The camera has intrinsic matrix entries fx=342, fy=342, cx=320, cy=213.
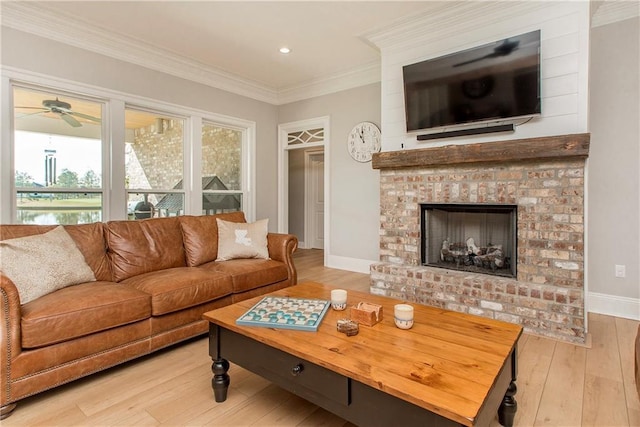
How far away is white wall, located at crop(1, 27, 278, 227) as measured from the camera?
10.1ft

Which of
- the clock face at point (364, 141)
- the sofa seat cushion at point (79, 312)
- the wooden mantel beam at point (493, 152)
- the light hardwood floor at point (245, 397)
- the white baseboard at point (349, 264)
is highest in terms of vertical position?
the clock face at point (364, 141)

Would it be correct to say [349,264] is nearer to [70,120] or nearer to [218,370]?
[218,370]

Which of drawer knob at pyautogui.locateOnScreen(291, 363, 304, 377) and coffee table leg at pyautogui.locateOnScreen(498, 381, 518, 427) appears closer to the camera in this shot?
drawer knob at pyautogui.locateOnScreen(291, 363, 304, 377)


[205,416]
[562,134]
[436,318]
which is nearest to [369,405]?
[436,318]

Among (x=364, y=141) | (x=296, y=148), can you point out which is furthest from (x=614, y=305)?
(x=296, y=148)

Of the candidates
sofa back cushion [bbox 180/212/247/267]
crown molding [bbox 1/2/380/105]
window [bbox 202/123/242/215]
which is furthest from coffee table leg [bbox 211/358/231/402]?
crown molding [bbox 1/2/380/105]

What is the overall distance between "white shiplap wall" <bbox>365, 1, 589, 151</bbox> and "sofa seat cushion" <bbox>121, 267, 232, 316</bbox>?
224 cm

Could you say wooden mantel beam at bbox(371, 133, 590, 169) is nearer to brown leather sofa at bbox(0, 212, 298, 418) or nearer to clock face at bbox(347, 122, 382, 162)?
clock face at bbox(347, 122, 382, 162)

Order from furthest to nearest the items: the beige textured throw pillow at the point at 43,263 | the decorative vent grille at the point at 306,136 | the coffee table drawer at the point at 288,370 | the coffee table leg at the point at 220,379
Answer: the decorative vent grille at the point at 306,136
the beige textured throw pillow at the point at 43,263
the coffee table leg at the point at 220,379
the coffee table drawer at the point at 288,370

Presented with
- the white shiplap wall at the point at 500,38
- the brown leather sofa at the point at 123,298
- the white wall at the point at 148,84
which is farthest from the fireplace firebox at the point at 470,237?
the white wall at the point at 148,84

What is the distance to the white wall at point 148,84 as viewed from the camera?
10.1 ft

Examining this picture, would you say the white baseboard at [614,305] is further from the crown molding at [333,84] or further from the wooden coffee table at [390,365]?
the crown molding at [333,84]

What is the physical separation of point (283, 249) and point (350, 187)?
1.76 m

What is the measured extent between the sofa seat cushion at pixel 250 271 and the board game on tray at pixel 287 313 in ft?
2.61
